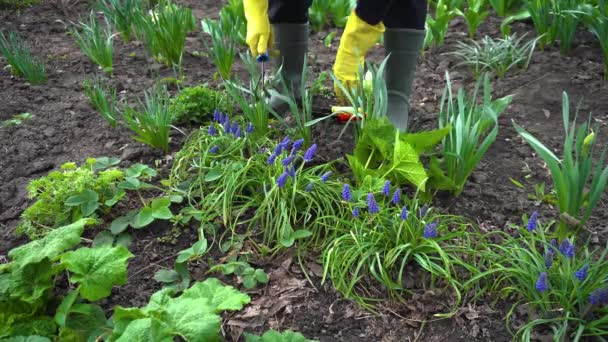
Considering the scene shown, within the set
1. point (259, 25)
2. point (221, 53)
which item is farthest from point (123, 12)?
point (259, 25)

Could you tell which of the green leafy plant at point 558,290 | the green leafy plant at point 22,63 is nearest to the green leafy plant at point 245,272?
the green leafy plant at point 558,290

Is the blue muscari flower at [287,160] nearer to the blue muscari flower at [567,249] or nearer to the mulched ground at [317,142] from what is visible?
the mulched ground at [317,142]

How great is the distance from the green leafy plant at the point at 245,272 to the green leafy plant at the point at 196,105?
92 cm

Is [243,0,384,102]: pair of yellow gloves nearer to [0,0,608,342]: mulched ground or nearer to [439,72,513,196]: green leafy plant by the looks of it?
[0,0,608,342]: mulched ground

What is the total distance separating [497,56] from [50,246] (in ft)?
7.86

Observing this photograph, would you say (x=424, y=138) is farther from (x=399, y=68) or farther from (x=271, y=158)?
(x=399, y=68)

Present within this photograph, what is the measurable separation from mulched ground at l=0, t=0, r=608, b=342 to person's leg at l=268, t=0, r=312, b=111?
26cm

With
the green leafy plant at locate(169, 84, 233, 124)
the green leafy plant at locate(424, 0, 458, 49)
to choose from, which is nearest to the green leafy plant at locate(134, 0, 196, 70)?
the green leafy plant at locate(169, 84, 233, 124)

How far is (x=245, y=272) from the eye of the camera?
1644 millimetres

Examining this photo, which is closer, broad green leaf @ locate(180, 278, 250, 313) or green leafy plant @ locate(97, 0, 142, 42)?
broad green leaf @ locate(180, 278, 250, 313)

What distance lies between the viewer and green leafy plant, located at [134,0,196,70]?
2826mm

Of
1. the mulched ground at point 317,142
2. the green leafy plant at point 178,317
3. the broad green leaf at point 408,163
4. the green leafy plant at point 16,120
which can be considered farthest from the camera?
the green leafy plant at point 16,120

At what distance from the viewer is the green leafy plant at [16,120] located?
98.8 inches

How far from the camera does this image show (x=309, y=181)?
6.23 ft
